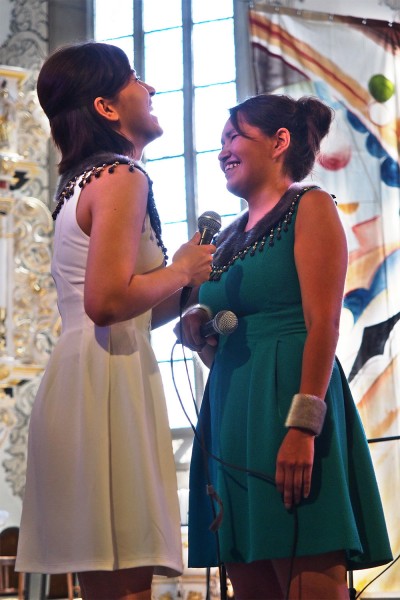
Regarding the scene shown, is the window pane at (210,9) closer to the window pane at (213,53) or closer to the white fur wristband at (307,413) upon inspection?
the window pane at (213,53)

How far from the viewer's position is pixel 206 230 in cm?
193

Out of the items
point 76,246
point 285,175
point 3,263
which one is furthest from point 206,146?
point 76,246

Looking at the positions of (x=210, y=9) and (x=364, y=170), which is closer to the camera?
(x=364, y=170)

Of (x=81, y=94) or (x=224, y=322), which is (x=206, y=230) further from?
(x=81, y=94)

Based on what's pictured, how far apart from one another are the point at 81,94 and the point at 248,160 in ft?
1.62

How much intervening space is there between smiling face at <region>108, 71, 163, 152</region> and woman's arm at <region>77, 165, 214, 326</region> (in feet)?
0.57

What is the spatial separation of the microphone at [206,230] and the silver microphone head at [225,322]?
0.08 meters

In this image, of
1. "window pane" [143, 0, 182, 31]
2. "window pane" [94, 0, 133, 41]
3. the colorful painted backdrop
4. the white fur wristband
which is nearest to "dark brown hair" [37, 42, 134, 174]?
the white fur wristband

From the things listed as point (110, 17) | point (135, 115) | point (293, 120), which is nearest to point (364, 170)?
point (110, 17)

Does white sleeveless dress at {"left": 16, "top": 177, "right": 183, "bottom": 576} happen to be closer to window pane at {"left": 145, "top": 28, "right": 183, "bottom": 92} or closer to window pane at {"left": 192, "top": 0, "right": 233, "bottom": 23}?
window pane at {"left": 145, "top": 28, "right": 183, "bottom": 92}

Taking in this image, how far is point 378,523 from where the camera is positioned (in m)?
1.85

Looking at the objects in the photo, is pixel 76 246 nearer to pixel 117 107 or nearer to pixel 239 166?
pixel 117 107

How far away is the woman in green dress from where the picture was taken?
1764mm

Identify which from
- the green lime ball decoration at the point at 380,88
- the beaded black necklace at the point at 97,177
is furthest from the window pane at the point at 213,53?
the beaded black necklace at the point at 97,177
